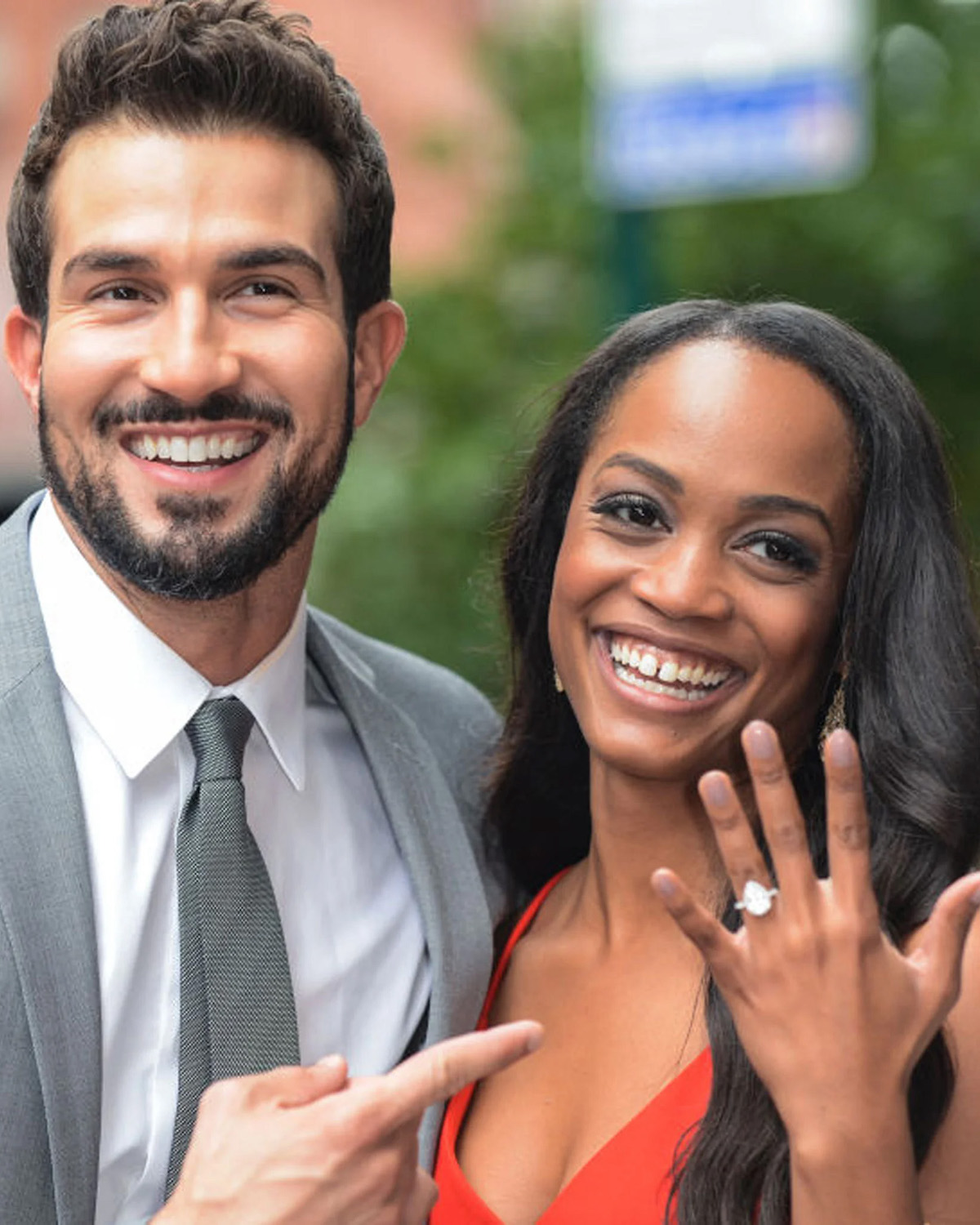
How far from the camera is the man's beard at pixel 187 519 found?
3086 mm

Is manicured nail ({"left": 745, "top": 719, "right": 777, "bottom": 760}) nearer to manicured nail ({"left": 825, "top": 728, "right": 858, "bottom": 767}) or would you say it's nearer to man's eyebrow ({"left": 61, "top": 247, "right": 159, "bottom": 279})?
manicured nail ({"left": 825, "top": 728, "right": 858, "bottom": 767})

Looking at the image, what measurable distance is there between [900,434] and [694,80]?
2.74 m

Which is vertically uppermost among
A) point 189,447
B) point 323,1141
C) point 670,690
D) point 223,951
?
point 189,447

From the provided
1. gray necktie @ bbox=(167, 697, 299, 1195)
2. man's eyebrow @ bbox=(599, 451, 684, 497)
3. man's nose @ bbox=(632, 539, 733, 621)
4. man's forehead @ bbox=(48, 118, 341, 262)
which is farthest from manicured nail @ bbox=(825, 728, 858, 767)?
man's forehead @ bbox=(48, 118, 341, 262)

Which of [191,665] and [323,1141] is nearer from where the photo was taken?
[323,1141]

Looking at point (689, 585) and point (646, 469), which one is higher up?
point (646, 469)

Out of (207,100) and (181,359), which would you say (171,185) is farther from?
(181,359)

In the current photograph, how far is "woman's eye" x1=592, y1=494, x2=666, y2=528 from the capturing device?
10.7ft

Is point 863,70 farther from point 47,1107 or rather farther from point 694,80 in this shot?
point 47,1107

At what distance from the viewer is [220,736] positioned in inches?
122

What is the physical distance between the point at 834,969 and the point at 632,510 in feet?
3.43

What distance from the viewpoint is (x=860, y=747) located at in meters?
3.21

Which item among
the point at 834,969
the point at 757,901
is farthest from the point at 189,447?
the point at 834,969

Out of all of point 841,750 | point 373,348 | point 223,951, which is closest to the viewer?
point 841,750
